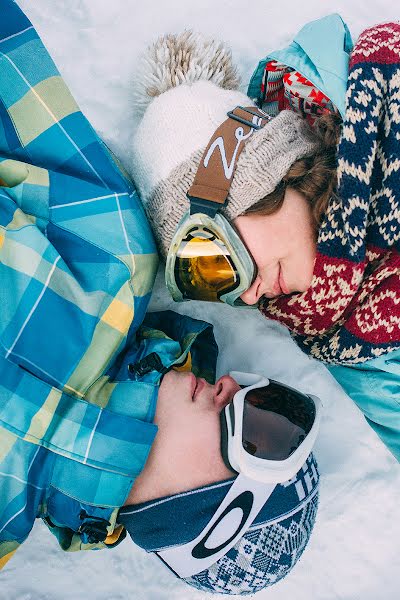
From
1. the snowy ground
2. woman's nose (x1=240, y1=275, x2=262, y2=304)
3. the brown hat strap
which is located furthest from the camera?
the snowy ground

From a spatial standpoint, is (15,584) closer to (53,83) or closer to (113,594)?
(113,594)

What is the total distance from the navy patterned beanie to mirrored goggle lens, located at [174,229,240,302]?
15.5 inches

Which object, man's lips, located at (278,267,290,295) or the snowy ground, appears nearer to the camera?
man's lips, located at (278,267,290,295)

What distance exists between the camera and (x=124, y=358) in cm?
126

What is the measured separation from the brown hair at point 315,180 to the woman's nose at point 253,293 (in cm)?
15

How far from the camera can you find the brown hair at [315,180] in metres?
1.10

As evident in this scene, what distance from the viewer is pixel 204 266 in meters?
1.15

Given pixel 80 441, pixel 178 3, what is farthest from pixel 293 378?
pixel 178 3

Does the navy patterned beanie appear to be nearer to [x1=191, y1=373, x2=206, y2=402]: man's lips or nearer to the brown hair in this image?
[x1=191, y1=373, x2=206, y2=402]: man's lips

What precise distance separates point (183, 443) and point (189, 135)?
607 millimetres

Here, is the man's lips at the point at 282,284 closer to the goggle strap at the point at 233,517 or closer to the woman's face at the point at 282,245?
the woman's face at the point at 282,245

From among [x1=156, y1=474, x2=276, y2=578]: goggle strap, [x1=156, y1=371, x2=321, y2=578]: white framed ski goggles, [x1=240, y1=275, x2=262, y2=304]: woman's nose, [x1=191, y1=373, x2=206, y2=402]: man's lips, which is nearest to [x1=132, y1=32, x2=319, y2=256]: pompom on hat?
[x1=240, y1=275, x2=262, y2=304]: woman's nose

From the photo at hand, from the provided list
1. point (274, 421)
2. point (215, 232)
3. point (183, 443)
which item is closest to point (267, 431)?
point (274, 421)

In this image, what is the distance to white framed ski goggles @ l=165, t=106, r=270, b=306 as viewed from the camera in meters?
1.07
